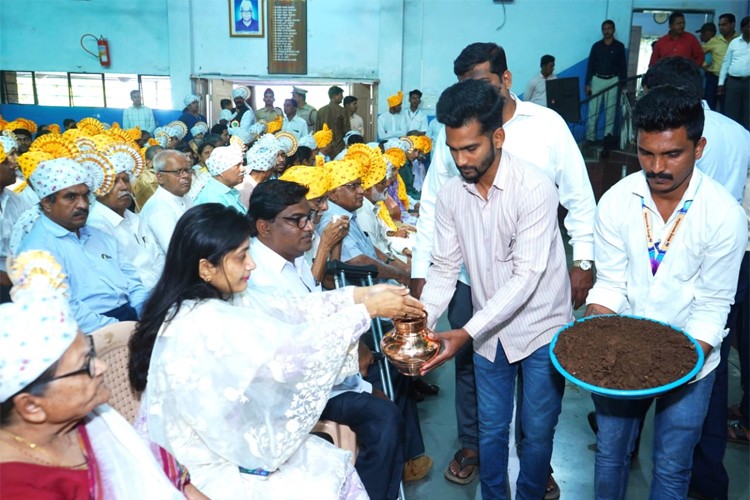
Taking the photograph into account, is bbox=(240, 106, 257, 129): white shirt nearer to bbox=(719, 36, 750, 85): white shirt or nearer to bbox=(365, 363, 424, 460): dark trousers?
bbox=(719, 36, 750, 85): white shirt

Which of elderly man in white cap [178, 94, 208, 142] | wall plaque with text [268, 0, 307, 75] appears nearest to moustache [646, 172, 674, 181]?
elderly man in white cap [178, 94, 208, 142]

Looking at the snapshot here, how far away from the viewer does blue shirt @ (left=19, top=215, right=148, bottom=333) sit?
327 centimetres

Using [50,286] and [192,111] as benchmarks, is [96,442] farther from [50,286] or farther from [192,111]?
[192,111]

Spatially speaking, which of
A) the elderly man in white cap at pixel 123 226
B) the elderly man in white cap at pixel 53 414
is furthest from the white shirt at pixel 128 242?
the elderly man in white cap at pixel 53 414

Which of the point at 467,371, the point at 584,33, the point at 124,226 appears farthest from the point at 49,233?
the point at 584,33

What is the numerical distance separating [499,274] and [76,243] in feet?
7.31

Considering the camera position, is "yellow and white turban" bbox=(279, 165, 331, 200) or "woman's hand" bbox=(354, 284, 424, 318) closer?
"woman's hand" bbox=(354, 284, 424, 318)

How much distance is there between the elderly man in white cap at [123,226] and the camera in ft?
13.7

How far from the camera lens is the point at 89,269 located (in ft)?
11.2

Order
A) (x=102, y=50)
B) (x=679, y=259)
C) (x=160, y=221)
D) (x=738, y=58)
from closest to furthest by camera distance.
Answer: (x=679, y=259) < (x=160, y=221) < (x=738, y=58) < (x=102, y=50)

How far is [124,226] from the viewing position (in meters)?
4.35

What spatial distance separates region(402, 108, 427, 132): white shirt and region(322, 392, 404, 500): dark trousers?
10.5m

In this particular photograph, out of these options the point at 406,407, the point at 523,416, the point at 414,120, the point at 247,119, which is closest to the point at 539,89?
the point at 414,120

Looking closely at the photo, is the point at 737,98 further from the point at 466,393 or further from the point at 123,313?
the point at 123,313
